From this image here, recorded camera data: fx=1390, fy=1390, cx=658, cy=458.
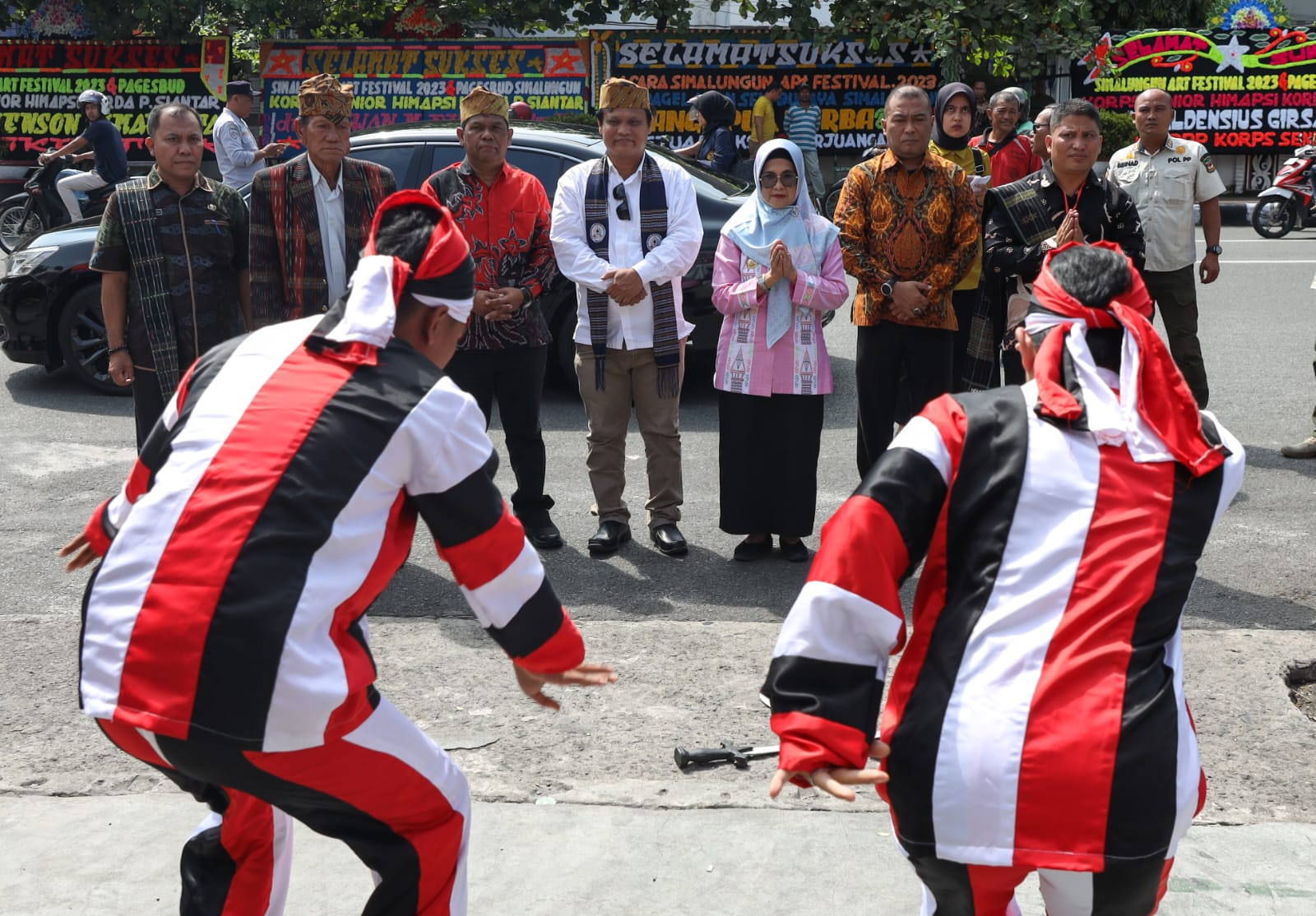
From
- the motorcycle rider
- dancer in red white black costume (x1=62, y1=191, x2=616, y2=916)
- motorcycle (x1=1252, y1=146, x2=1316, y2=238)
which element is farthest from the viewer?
motorcycle (x1=1252, y1=146, x2=1316, y2=238)

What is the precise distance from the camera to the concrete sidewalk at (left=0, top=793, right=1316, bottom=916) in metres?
3.38

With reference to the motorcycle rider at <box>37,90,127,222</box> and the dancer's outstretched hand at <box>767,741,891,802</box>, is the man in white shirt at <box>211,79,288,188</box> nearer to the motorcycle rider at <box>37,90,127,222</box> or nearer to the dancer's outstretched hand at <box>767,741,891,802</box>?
the motorcycle rider at <box>37,90,127,222</box>

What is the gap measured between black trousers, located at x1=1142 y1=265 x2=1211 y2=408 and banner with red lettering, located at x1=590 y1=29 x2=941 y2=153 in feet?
43.1

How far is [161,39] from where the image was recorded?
2059 cm

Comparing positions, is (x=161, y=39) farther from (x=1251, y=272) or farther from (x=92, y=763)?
(x=92, y=763)

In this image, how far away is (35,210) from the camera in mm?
16031

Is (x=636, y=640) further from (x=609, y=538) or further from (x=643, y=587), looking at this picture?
(x=609, y=538)

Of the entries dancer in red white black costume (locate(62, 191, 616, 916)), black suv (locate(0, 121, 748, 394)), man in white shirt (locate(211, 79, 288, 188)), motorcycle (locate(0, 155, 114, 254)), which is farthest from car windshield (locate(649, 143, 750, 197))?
motorcycle (locate(0, 155, 114, 254))

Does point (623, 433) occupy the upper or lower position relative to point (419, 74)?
lower

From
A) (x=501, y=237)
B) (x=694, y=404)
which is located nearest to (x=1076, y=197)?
(x=501, y=237)

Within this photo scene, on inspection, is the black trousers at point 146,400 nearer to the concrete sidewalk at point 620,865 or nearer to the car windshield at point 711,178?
the concrete sidewalk at point 620,865

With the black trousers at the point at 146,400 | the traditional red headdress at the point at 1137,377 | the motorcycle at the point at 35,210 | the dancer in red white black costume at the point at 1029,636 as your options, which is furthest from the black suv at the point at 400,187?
the motorcycle at the point at 35,210

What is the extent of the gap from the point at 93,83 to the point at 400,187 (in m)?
14.5

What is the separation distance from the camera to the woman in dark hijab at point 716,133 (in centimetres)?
1403
